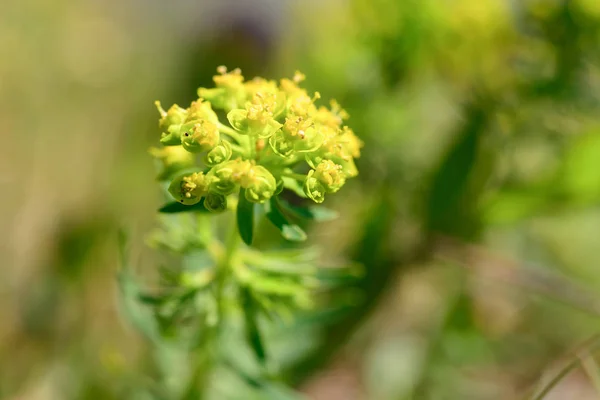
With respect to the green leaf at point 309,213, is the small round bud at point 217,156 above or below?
below

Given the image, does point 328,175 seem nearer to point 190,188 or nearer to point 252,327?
point 190,188

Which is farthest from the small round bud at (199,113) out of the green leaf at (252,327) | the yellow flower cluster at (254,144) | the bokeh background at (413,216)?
the bokeh background at (413,216)

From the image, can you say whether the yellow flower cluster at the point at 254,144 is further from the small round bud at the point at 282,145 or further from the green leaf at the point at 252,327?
the green leaf at the point at 252,327

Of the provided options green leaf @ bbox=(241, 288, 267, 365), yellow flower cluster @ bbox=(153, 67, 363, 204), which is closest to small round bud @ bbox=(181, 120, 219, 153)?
yellow flower cluster @ bbox=(153, 67, 363, 204)

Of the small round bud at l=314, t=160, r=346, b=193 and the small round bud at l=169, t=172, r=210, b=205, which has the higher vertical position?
the small round bud at l=314, t=160, r=346, b=193

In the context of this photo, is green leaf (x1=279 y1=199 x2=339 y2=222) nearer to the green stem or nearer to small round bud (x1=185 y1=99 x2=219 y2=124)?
the green stem

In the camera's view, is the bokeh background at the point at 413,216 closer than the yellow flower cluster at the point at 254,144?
No

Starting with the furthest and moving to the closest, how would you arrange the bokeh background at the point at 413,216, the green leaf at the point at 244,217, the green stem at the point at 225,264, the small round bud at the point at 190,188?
the bokeh background at the point at 413,216 < the green stem at the point at 225,264 < the green leaf at the point at 244,217 < the small round bud at the point at 190,188
